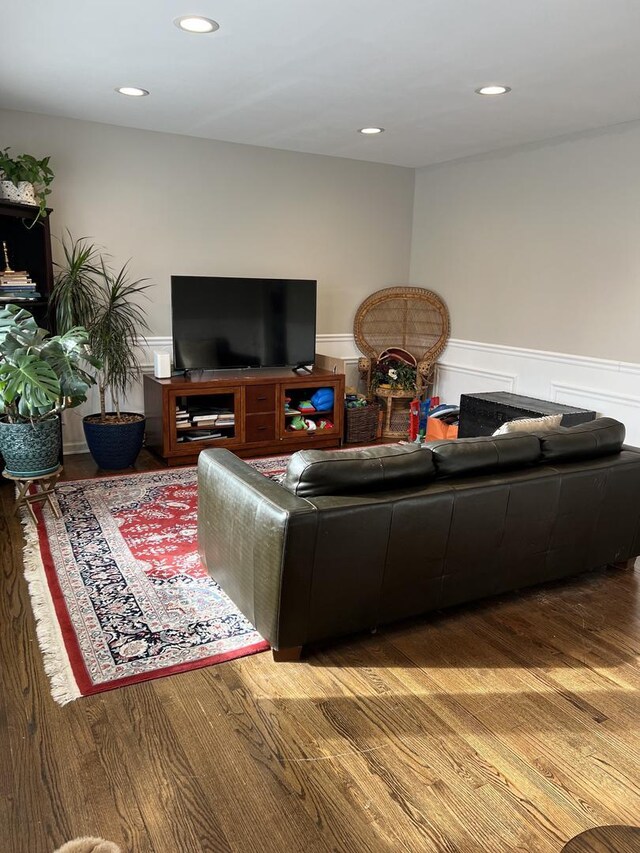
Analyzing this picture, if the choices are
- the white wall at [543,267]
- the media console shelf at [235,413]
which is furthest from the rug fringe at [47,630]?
the white wall at [543,267]

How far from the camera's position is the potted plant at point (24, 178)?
13.2 feet

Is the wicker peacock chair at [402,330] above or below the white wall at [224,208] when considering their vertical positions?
below

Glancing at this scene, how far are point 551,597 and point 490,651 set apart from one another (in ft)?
1.91

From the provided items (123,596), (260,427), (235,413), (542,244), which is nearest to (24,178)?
(235,413)

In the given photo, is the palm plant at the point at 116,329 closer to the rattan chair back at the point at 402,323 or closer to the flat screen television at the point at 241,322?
the flat screen television at the point at 241,322

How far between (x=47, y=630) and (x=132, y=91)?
2999mm

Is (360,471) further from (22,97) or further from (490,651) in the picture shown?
(22,97)

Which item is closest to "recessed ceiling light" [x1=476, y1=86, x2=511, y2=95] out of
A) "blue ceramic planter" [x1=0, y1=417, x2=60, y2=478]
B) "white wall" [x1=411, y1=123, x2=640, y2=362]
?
"white wall" [x1=411, y1=123, x2=640, y2=362]

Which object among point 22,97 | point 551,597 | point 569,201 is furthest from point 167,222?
point 551,597

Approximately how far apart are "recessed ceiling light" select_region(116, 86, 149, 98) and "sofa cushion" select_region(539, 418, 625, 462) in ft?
9.69

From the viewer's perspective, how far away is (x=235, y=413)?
16.2 feet

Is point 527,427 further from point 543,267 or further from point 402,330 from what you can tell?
point 402,330

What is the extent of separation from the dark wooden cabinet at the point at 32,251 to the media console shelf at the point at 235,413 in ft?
3.05

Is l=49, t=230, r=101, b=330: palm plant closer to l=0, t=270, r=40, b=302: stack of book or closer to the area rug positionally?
l=0, t=270, r=40, b=302: stack of book
